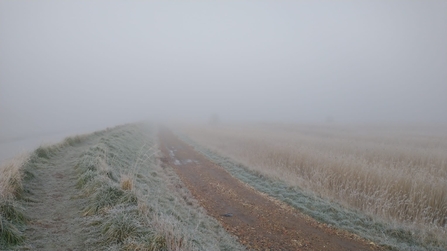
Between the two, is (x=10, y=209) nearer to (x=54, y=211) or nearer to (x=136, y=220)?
(x=54, y=211)

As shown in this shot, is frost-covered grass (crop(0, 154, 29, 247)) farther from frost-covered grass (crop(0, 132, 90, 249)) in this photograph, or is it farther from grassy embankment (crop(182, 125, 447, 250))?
grassy embankment (crop(182, 125, 447, 250))

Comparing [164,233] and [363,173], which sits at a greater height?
[164,233]

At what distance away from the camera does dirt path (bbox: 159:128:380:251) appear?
18.2ft

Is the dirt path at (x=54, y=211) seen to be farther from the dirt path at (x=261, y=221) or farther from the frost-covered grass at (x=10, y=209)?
the dirt path at (x=261, y=221)

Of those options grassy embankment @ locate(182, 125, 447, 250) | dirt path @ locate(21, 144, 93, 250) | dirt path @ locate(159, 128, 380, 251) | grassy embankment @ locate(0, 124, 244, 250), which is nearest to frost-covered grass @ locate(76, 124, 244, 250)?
grassy embankment @ locate(0, 124, 244, 250)

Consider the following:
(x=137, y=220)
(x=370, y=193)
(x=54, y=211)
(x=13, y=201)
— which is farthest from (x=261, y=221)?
(x=13, y=201)

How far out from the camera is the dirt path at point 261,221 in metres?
5.54

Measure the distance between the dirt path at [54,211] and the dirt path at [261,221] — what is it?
3829 mm

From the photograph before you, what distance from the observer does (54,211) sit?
5469 mm

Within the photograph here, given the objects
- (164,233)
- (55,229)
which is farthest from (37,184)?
(164,233)

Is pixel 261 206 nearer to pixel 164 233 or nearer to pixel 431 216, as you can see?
pixel 164 233

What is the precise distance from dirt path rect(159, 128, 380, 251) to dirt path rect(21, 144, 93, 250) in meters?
3.83

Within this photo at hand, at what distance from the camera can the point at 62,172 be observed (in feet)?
28.7

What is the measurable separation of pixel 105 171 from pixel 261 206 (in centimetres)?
574
